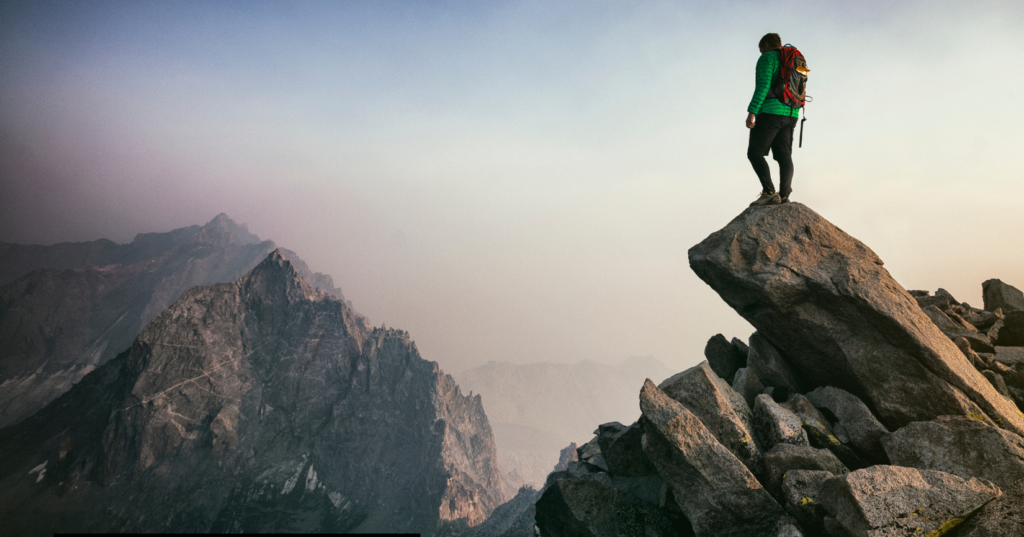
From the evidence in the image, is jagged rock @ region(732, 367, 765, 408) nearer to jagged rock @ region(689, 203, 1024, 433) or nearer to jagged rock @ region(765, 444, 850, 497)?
jagged rock @ region(689, 203, 1024, 433)

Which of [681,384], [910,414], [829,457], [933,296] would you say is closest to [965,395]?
[910,414]

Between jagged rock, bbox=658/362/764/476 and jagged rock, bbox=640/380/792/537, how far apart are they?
88 centimetres

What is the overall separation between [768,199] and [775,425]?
24.7 ft

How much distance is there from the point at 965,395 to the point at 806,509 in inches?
253

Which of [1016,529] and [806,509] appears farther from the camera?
[806,509]

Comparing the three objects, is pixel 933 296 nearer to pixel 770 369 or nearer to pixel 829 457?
pixel 770 369

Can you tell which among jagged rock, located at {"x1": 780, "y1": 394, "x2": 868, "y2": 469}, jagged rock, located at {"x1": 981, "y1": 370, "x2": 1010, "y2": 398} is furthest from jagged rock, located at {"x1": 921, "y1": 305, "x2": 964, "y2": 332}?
jagged rock, located at {"x1": 780, "y1": 394, "x2": 868, "y2": 469}

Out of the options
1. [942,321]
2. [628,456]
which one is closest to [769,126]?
[942,321]

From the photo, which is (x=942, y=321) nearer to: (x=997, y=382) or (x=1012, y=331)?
(x=1012, y=331)

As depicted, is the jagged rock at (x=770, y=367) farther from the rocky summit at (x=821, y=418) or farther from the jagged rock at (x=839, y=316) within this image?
the jagged rock at (x=839, y=316)

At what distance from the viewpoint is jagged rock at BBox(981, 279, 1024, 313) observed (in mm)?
21406

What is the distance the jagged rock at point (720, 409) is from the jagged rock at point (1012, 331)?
15.6 meters

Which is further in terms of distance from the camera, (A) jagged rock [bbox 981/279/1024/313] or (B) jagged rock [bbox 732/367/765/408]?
(A) jagged rock [bbox 981/279/1024/313]

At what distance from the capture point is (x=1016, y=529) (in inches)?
291
